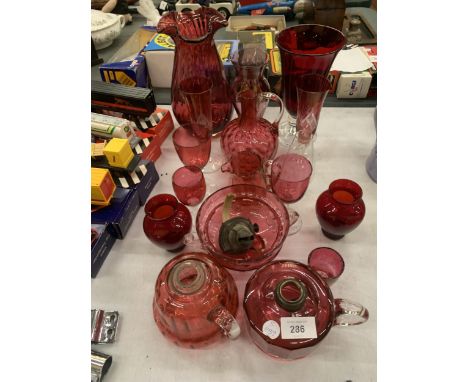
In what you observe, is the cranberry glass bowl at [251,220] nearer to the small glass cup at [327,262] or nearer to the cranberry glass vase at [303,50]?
the small glass cup at [327,262]

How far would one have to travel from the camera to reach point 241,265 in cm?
50

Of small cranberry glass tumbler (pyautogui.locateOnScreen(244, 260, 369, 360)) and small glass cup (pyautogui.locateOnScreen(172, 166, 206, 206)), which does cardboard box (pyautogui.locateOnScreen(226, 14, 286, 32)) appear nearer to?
small glass cup (pyautogui.locateOnScreen(172, 166, 206, 206))

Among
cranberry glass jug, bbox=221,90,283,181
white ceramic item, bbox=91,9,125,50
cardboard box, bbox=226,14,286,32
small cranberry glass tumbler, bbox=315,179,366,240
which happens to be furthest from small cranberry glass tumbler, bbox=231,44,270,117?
white ceramic item, bbox=91,9,125,50

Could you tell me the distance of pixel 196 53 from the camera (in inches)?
27.4

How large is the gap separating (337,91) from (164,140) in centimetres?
49

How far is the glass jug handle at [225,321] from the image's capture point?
0.42 m

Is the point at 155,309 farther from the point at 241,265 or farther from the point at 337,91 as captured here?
the point at 337,91

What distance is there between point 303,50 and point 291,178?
1.09 ft

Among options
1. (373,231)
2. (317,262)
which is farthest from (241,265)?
(373,231)

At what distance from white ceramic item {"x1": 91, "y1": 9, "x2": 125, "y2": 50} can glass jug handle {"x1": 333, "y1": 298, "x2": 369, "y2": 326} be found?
1143 millimetres

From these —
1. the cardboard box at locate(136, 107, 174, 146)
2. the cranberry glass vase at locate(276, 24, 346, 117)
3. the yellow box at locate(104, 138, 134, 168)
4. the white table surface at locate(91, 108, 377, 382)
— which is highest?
the cranberry glass vase at locate(276, 24, 346, 117)

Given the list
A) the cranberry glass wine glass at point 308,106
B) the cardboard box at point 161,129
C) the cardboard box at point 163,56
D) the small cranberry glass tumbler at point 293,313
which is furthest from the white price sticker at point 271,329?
the cardboard box at point 163,56

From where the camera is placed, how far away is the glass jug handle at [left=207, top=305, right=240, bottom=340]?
42cm

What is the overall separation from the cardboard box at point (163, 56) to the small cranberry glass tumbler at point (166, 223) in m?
0.44
